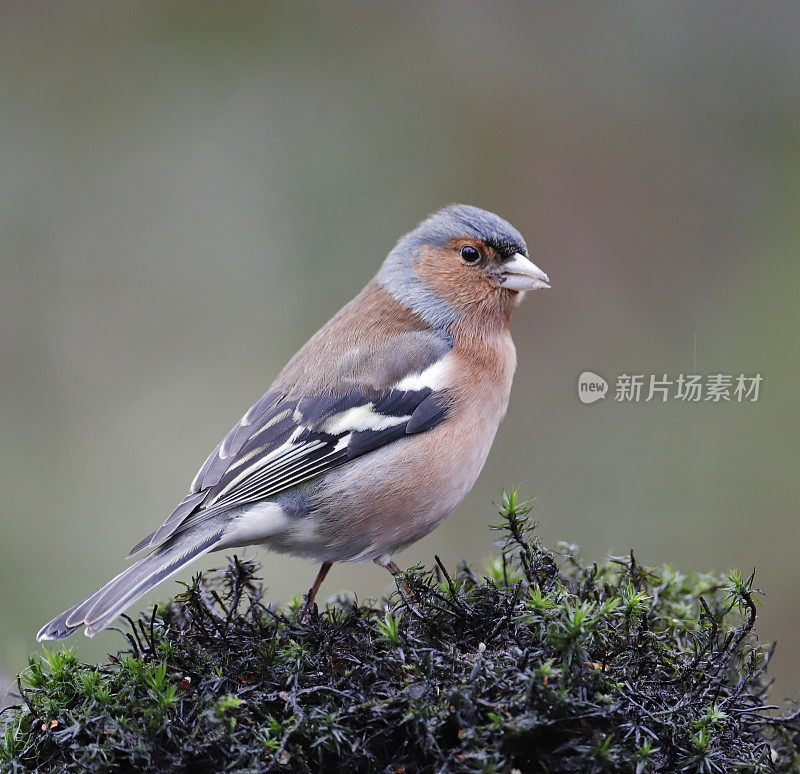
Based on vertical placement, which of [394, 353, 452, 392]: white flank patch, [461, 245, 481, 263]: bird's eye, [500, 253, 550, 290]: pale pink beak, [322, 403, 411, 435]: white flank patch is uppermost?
[461, 245, 481, 263]: bird's eye

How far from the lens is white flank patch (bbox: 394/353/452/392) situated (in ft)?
10.4

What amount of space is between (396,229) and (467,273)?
2585 millimetres

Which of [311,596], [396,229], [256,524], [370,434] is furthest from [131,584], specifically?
[396,229]

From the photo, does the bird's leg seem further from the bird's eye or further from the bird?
the bird's eye

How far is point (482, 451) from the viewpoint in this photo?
324cm

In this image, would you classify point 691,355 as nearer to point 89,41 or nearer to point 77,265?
point 77,265

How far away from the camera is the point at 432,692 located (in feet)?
6.05

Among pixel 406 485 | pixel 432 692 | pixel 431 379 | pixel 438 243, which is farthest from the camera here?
pixel 438 243

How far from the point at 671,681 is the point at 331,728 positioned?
0.85 m

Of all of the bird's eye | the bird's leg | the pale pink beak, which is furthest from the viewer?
the bird's eye

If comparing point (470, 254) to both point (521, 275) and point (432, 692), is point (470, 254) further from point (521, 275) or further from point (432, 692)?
point (432, 692)

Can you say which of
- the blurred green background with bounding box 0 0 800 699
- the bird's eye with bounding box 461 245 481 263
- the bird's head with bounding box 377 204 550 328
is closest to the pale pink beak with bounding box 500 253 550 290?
the bird's head with bounding box 377 204 550 328

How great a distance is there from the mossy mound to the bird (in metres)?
0.36

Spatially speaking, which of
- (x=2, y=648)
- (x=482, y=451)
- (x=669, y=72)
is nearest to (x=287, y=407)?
(x=482, y=451)
